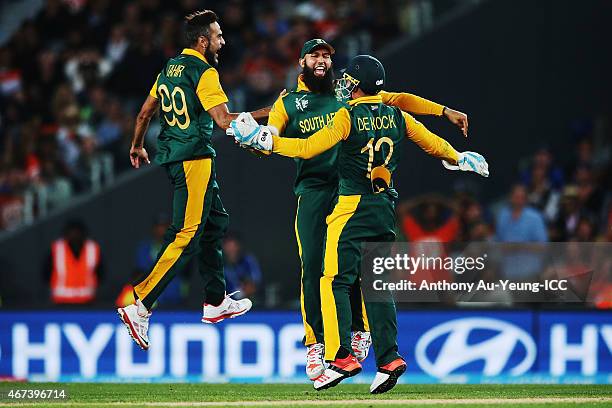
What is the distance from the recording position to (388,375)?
967cm

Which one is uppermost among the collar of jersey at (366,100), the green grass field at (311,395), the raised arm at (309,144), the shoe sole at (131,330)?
the collar of jersey at (366,100)

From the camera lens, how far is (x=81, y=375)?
11984 mm

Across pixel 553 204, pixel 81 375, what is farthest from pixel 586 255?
pixel 81 375

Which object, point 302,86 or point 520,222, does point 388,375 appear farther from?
point 520,222

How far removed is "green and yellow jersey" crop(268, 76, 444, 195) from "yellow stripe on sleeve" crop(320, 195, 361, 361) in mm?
449

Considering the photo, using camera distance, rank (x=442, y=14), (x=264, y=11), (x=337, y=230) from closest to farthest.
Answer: (x=337, y=230), (x=442, y=14), (x=264, y=11)

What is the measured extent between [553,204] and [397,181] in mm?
1604

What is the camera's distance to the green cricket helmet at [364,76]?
31.2ft

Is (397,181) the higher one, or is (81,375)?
(397,181)

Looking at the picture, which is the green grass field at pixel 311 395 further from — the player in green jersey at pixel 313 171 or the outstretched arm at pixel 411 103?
the outstretched arm at pixel 411 103

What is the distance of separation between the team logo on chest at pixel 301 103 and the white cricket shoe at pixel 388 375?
5.80ft

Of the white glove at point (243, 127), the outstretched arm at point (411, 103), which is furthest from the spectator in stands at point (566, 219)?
the white glove at point (243, 127)

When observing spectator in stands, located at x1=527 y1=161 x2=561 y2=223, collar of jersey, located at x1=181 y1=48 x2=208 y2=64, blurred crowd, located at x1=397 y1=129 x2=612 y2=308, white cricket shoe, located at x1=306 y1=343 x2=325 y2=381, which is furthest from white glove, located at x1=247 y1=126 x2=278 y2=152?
spectator in stands, located at x1=527 y1=161 x2=561 y2=223

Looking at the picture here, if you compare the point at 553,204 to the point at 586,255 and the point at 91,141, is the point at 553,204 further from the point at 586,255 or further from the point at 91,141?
the point at 91,141
